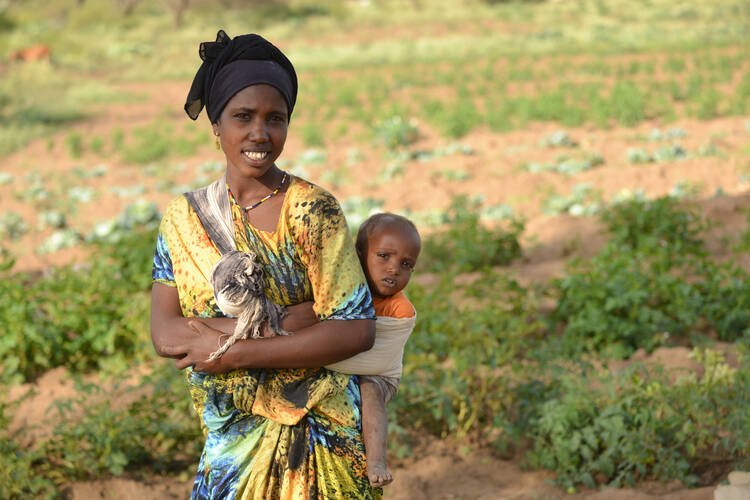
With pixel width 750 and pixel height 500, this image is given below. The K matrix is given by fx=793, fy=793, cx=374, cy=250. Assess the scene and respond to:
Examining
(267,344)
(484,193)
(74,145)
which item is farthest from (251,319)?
(74,145)

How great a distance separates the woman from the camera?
196 cm

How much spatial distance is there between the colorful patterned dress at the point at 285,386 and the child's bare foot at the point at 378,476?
72mm

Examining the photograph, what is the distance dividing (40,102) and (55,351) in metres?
13.7

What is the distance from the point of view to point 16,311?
16.8 ft

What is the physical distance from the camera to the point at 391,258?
2.31 meters

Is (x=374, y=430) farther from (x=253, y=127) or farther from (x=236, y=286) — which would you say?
(x=253, y=127)

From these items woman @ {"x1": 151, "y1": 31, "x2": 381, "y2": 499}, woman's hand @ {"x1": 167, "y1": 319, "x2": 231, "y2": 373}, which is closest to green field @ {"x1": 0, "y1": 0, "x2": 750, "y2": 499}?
woman @ {"x1": 151, "y1": 31, "x2": 381, "y2": 499}

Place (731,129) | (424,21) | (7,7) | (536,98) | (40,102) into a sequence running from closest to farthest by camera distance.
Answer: (731,129) < (536,98) < (40,102) < (424,21) < (7,7)

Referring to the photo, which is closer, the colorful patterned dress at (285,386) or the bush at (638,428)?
the colorful patterned dress at (285,386)

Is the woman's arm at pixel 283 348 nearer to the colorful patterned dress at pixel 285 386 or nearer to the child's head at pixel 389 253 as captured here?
the colorful patterned dress at pixel 285 386

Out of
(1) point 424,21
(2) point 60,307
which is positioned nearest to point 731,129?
(2) point 60,307

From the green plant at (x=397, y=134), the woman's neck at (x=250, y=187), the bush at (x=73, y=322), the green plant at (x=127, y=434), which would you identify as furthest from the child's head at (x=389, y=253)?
the green plant at (x=397, y=134)

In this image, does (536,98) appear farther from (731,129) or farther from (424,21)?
(424,21)

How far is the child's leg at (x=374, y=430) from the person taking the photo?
1996 mm
